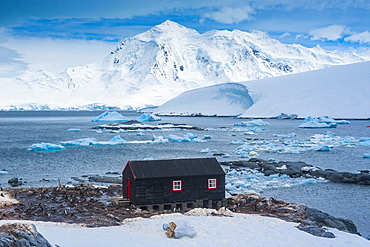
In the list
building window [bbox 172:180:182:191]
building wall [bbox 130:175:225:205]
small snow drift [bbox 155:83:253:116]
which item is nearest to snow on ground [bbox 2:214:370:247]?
building wall [bbox 130:175:225:205]

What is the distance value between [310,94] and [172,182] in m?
73.0

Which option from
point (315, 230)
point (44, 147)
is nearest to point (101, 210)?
point (315, 230)

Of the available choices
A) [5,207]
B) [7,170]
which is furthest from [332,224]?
[7,170]

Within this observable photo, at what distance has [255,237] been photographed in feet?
41.3

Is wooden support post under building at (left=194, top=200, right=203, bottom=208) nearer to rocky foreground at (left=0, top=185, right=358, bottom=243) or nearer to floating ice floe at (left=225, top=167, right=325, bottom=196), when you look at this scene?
rocky foreground at (left=0, top=185, right=358, bottom=243)

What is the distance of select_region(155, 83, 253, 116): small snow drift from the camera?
101 metres

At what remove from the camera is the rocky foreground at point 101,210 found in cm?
1455

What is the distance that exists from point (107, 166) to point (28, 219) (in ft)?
56.9

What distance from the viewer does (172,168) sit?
1677 cm

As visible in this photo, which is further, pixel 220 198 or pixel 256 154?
pixel 256 154

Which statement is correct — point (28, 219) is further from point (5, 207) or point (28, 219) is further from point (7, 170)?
point (7, 170)

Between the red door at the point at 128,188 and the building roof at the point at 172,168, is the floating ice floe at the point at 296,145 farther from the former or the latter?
the red door at the point at 128,188

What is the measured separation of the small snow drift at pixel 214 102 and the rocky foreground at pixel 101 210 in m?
80.5

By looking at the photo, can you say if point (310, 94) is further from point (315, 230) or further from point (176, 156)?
point (315, 230)
